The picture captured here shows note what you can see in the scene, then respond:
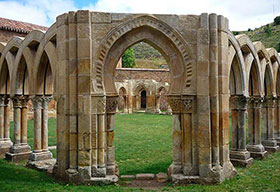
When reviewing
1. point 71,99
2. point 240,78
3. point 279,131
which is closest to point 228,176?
point 240,78

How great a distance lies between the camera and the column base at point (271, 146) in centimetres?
1097

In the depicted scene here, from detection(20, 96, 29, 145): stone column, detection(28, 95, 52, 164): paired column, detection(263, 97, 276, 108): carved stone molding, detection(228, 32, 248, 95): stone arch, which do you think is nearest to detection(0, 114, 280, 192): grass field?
detection(28, 95, 52, 164): paired column

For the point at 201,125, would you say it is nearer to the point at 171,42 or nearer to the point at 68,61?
the point at 171,42

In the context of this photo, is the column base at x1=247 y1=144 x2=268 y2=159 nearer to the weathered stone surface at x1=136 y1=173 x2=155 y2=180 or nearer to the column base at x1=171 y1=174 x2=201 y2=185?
the column base at x1=171 y1=174 x2=201 y2=185

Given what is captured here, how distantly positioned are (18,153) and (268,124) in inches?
412

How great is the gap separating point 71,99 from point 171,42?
2.96 m

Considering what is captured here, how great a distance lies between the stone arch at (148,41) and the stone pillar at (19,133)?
4499 mm

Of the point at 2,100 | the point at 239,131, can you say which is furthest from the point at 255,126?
the point at 2,100

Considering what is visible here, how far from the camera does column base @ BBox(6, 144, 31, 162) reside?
9.24 metres

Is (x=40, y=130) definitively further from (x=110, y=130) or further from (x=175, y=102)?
(x=175, y=102)

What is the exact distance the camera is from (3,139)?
10.6m

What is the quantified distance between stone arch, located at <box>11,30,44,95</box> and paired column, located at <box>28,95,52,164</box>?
19.1 inches

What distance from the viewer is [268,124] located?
1141 centimetres

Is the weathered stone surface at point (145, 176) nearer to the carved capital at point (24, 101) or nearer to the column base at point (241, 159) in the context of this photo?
the column base at point (241, 159)
